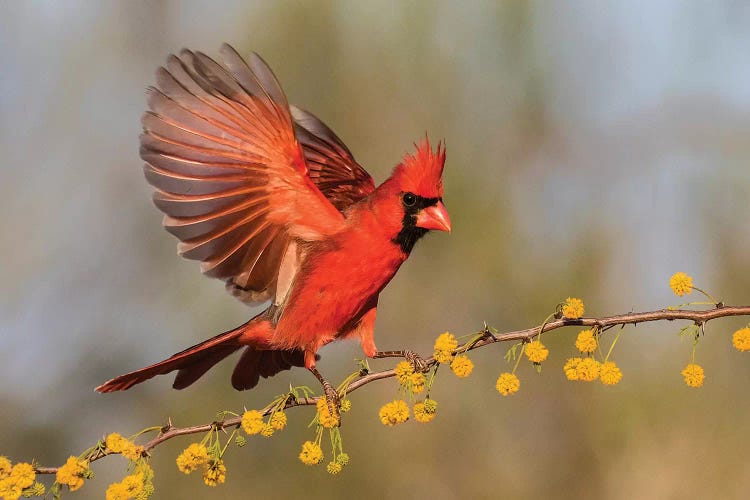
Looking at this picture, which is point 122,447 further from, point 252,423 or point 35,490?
point 252,423

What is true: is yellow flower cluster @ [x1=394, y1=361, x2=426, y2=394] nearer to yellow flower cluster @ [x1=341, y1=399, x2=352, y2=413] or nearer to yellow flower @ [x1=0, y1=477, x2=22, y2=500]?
yellow flower cluster @ [x1=341, y1=399, x2=352, y2=413]

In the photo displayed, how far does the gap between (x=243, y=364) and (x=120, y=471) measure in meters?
3.37

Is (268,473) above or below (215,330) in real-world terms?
below

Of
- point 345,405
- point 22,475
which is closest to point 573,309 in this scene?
point 345,405

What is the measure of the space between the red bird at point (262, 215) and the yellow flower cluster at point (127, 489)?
3.28 feet

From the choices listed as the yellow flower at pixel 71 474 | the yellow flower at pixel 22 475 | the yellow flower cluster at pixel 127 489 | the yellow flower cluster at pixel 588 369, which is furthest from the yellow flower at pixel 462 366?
the yellow flower at pixel 22 475

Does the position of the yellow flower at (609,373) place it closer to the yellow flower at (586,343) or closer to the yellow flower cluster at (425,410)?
the yellow flower at (586,343)

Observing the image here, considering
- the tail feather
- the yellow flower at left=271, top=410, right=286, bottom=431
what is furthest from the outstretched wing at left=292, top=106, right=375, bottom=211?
the yellow flower at left=271, top=410, right=286, bottom=431

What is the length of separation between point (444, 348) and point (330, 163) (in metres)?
2.19

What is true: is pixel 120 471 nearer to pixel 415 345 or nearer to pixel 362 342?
pixel 415 345

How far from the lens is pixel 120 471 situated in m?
7.10

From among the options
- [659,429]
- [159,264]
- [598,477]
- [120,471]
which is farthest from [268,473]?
[659,429]

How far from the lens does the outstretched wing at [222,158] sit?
3.33m

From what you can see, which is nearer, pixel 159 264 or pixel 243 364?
pixel 243 364
